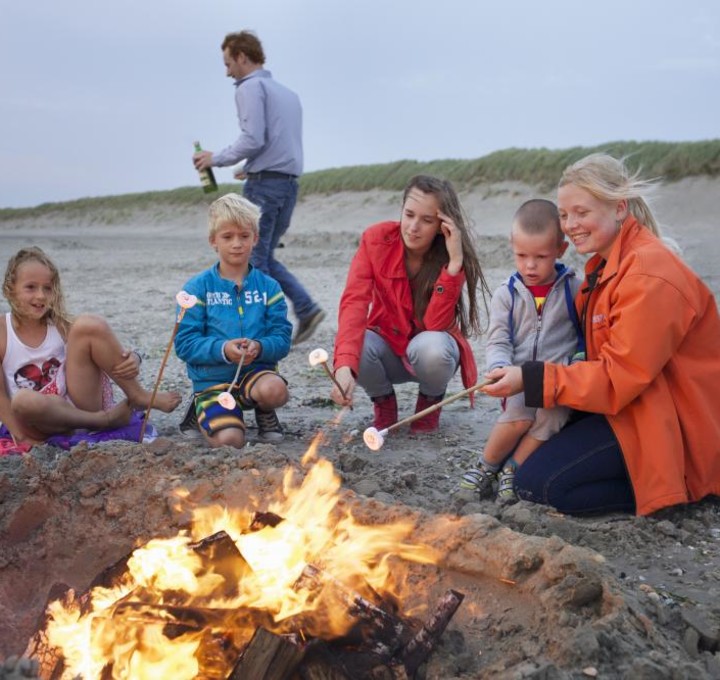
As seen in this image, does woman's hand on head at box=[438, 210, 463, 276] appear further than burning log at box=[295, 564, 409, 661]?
Yes

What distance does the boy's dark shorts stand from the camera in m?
4.27

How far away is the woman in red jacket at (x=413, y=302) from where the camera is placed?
433 cm

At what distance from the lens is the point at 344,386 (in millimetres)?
4086

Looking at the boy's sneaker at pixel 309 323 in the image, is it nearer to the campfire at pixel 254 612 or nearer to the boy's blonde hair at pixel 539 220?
the boy's blonde hair at pixel 539 220

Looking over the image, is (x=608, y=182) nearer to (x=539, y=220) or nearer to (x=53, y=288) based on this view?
(x=539, y=220)

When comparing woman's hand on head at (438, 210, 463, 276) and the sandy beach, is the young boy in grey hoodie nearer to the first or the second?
the sandy beach

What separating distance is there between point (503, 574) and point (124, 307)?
7.69 meters

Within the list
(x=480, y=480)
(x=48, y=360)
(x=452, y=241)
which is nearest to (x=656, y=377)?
(x=480, y=480)

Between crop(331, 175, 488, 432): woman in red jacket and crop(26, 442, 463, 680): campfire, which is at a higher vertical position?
crop(331, 175, 488, 432): woman in red jacket

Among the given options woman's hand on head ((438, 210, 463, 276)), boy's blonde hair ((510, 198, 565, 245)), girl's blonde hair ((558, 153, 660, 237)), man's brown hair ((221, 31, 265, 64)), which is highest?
man's brown hair ((221, 31, 265, 64))

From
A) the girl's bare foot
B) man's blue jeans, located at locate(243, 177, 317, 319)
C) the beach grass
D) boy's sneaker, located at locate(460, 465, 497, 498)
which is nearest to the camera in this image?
boy's sneaker, located at locate(460, 465, 497, 498)

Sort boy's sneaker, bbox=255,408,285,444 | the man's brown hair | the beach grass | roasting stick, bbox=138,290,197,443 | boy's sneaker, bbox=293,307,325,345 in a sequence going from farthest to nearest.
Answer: the beach grass
boy's sneaker, bbox=293,307,325,345
the man's brown hair
boy's sneaker, bbox=255,408,285,444
roasting stick, bbox=138,290,197,443

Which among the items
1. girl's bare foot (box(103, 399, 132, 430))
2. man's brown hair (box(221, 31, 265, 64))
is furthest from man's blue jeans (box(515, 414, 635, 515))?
man's brown hair (box(221, 31, 265, 64))

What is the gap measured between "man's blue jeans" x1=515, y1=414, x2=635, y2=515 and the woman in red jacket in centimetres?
109
